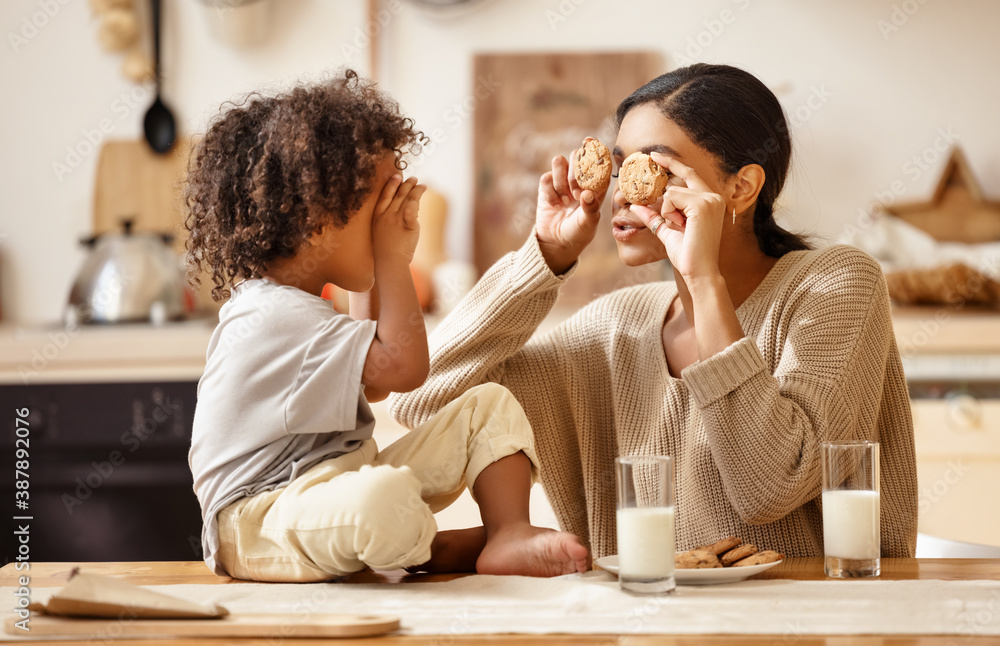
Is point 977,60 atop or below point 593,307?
atop

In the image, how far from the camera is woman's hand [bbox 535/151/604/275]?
4.19 ft

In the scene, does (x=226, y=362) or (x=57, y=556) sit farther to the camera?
(x=57, y=556)

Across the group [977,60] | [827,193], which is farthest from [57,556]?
[977,60]

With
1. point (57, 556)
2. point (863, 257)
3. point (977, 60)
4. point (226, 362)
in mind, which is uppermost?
point (977, 60)

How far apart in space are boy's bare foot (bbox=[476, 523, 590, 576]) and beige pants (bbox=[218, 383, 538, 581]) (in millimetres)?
74

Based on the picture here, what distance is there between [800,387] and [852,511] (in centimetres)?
19

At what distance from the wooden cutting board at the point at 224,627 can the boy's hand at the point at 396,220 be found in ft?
1.44

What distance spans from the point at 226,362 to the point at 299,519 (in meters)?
0.19

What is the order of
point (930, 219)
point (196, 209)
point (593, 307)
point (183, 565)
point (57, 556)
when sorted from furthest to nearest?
A: 1. point (930, 219)
2. point (57, 556)
3. point (593, 307)
4. point (196, 209)
5. point (183, 565)

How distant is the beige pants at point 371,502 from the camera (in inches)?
34.0

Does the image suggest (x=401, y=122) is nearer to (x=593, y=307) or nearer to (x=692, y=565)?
(x=593, y=307)

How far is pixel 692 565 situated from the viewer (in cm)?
94

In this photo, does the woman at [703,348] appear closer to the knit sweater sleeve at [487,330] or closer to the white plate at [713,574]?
the knit sweater sleeve at [487,330]

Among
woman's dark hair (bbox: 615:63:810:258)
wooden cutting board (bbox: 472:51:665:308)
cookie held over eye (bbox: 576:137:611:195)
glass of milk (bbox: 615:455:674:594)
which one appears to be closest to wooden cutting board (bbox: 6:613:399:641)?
glass of milk (bbox: 615:455:674:594)
